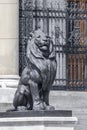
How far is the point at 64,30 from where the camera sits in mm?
23656

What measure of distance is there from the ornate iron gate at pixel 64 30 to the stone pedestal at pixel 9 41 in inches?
56.3

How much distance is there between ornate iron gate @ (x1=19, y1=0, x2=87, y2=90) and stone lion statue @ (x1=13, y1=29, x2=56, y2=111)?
6.59m

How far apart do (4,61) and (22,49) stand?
166 centimetres

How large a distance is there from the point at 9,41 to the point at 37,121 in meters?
6.20

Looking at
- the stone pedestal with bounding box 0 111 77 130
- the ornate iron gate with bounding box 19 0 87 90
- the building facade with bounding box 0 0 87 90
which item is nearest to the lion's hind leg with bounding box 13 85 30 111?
the stone pedestal with bounding box 0 111 77 130

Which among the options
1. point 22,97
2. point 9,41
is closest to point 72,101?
point 9,41

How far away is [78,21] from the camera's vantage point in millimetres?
23641

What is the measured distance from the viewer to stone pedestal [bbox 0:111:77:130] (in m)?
15.9

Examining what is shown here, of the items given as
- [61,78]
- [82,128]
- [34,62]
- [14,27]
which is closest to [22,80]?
[34,62]

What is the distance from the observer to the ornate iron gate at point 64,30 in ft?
76.8

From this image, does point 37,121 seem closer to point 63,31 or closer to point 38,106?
point 38,106

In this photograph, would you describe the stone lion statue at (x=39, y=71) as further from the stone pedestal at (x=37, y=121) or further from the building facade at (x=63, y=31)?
the building facade at (x=63, y=31)

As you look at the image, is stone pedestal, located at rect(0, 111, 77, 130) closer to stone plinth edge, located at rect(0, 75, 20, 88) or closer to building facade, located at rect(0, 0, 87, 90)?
stone plinth edge, located at rect(0, 75, 20, 88)

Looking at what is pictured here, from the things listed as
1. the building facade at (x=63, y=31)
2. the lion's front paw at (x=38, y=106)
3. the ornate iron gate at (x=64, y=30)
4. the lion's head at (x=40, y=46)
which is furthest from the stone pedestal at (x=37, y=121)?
the ornate iron gate at (x=64, y=30)
